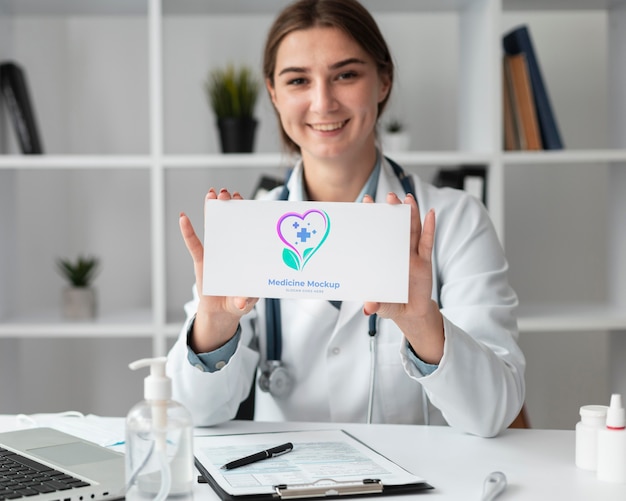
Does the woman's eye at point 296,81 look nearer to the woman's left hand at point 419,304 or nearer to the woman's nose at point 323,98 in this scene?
the woman's nose at point 323,98

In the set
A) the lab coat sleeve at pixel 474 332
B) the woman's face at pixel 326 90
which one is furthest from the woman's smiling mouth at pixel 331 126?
the lab coat sleeve at pixel 474 332

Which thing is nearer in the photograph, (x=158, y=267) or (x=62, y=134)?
(x=158, y=267)

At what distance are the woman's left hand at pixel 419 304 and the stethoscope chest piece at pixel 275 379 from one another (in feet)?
1.25

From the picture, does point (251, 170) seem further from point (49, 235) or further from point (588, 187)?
point (588, 187)

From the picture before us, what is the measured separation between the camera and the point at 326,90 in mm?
1606

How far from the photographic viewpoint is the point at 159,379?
849 millimetres

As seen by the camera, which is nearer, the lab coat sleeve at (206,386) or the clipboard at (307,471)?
the clipboard at (307,471)

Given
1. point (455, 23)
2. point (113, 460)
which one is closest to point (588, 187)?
point (455, 23)

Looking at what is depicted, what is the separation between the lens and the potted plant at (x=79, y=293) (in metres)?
2.40

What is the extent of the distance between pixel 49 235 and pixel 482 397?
178 centimetres

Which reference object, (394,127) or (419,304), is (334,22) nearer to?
(419,304)

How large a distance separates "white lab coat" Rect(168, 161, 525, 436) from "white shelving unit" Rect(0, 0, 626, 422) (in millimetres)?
938

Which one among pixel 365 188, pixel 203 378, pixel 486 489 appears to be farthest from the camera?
pixel 365 188

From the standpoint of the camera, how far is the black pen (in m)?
1.09
